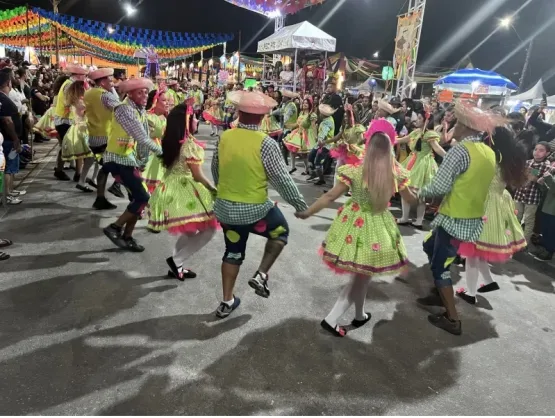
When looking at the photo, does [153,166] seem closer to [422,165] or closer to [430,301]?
[430,301]

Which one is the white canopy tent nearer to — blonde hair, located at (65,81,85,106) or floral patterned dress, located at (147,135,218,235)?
blonde hair, located at (65,81,85,106)

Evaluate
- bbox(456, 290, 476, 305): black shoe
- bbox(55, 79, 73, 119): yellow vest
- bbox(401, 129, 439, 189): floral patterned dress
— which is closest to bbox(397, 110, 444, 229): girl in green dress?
bbox(401, 129, 439, 189): floral patterned dress

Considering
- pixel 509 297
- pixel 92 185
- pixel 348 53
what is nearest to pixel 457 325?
pixel 509 297

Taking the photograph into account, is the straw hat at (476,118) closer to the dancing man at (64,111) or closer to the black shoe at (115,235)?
the black shoe at (115,235)

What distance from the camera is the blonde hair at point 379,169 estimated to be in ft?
10.2

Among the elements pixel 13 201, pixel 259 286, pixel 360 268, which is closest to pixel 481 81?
pixel 360 268

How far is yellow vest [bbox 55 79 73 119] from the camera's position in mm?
6922

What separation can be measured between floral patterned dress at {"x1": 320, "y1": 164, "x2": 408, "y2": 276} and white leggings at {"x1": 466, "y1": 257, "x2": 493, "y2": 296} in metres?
1.18

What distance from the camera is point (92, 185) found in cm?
741

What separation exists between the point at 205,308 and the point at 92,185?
184 inches

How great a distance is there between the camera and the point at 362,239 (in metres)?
3.23

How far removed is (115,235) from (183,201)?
1375 millimetres

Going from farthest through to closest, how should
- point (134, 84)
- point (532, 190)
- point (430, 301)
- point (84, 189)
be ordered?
1. point (84, 189)
2. point (532, 190)
3. point (134, 84)
4. point (430, 301)

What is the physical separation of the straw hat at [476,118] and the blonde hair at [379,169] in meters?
0.82
